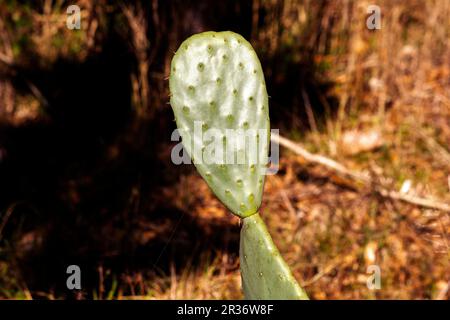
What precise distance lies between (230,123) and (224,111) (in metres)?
0.03

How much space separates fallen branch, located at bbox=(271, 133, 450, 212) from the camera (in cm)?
255

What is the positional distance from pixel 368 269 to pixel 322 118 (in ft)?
3.51

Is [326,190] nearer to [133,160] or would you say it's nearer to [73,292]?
[133,160]

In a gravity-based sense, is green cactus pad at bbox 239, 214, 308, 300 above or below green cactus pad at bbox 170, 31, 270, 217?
below

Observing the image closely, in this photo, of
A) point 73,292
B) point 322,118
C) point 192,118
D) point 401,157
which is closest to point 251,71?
point 192,118

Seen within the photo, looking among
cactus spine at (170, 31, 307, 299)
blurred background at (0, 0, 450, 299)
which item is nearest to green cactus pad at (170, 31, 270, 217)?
cactus spine at (170, 31, 307, 299)

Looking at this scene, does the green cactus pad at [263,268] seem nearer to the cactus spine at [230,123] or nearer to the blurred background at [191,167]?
the cactus spine at [230,123]

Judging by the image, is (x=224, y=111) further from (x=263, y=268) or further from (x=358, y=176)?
(x=358, y=176)

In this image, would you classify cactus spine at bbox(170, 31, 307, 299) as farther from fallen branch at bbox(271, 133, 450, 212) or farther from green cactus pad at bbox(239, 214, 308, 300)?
fallen branch at bbox(271, 133, 450, 212)

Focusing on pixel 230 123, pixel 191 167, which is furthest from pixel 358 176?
pixel 230 123

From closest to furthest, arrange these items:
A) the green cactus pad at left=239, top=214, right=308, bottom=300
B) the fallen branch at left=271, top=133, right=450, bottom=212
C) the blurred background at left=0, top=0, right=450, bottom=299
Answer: the green cactus pad at left=239, top=214, right=308, bottom=300 → the blurred background at left=0, top=0, right=450, bottom=299 → the fallen branch at left=271, top=133, right=450, bottom=212

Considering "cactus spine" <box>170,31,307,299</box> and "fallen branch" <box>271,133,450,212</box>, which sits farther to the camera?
"fallen branch" <box>271,133,450,212</box>

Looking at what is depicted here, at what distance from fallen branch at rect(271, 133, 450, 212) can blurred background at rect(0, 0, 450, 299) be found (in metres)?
0.02

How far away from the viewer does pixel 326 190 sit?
9.50ft
